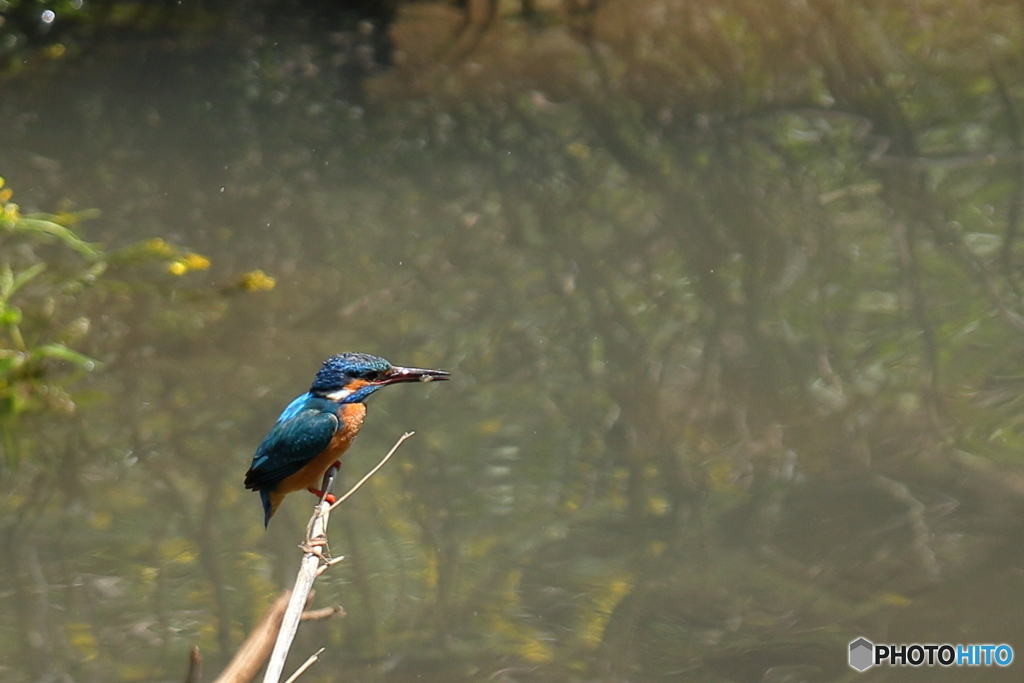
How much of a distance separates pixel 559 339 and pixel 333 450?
4.59 ft

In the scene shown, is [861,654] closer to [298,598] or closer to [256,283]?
[298,598]

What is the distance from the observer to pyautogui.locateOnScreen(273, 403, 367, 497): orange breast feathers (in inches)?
72.1

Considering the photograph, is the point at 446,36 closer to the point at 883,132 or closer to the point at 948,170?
the point at 883,132

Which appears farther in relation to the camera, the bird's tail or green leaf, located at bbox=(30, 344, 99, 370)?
green leaf, located at bbox=(30, 344, 99, 370)

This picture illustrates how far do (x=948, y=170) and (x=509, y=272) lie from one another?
170 cm

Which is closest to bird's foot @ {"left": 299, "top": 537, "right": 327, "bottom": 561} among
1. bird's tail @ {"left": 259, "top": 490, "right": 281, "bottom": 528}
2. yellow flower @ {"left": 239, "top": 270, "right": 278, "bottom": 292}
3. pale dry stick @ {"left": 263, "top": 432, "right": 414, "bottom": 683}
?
pale dry stick @ {"left": 263, "top": 432, "right": 414, "bottom": 683}

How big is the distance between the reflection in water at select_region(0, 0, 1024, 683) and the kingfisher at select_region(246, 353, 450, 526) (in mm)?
774

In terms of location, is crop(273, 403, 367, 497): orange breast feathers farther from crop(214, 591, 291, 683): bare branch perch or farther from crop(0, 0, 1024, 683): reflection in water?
crop(0, 0, 1024, 683): reflection in water

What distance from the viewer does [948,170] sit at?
12.0 feet

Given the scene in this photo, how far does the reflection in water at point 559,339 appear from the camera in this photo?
2451 millimetres

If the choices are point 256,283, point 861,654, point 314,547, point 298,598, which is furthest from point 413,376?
point 256,283

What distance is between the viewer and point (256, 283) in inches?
129

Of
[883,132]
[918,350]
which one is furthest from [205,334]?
[883,132]

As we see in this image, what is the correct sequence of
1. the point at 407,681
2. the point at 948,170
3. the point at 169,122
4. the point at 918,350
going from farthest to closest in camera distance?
the point at 169,122 < the point at 948,170 < the point at 918,350 < the point at 407,681
